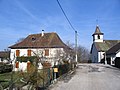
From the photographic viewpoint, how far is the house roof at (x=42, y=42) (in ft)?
150

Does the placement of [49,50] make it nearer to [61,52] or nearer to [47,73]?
[61,52]

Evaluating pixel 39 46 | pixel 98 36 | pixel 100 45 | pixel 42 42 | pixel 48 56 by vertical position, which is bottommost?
pixel 48 56

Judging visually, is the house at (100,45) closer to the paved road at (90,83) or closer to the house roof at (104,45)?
the house roof at (104,45)

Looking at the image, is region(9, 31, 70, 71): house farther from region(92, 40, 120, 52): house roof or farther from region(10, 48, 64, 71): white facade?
region(92, 40, 120, 52): house roof

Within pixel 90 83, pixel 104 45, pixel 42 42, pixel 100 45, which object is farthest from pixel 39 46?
pixel 90 83

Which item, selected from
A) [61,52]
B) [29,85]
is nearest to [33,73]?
[29,85]

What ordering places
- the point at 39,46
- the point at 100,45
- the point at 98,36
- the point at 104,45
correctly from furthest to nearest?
the point at 98,36, the point at 104,45, the point at 100,45, the point at 39,46

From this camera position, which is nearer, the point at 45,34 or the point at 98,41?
the point at 45,34

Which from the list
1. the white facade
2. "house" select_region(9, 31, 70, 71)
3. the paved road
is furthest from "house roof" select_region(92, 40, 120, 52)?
the paved road

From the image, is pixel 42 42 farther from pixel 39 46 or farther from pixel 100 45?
pixel 100 45

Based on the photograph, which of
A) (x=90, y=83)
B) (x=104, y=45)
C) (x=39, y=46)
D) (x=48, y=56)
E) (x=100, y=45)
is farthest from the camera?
(x=104, y=45)

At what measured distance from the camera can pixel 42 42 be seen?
47531 millimetres

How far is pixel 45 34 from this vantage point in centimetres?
5088

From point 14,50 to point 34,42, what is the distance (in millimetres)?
4907
